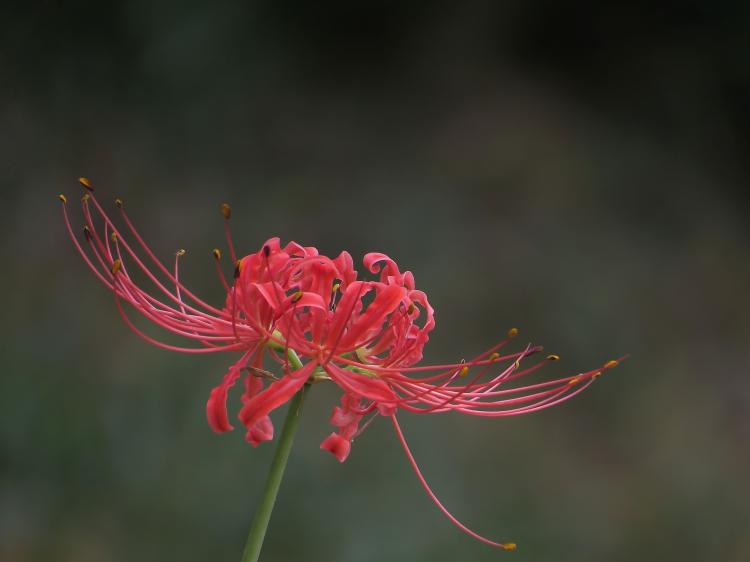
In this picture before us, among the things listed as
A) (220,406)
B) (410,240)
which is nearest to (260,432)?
(220,406)

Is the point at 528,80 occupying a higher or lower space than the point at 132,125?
higher

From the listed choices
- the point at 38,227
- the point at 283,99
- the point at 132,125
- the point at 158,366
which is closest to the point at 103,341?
the point at 158,366

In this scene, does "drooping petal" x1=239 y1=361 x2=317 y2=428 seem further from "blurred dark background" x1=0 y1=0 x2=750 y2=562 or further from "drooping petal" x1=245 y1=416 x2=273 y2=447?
"blurred dark background" x1=0 y1=0 x2=750 y2=562

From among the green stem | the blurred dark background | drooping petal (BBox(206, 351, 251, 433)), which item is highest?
the blurred dark background

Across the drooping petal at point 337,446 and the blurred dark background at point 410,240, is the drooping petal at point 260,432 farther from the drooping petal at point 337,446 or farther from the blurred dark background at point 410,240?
the blurred dark background at point 410,240

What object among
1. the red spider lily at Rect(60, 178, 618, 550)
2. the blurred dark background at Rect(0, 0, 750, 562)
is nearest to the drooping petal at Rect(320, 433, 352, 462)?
the red spider lily at Rect(60, 178, 618, 550)

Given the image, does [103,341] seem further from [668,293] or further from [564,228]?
[668,293]

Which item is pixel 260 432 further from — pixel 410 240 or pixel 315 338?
pixel 410 240
